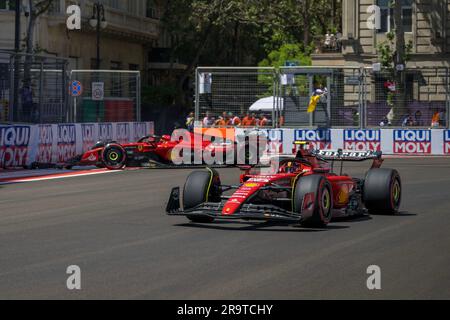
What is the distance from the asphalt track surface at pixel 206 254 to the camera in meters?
9.07

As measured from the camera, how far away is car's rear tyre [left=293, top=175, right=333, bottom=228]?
13312 millimetres

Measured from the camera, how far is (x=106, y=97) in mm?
33188

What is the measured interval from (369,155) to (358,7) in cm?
3367

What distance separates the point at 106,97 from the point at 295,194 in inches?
800

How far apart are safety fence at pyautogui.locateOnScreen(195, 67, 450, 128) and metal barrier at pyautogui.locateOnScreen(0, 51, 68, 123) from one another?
698 centimetres

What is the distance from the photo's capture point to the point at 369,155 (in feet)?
51.4

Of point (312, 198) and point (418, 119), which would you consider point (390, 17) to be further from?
point (312, 198)

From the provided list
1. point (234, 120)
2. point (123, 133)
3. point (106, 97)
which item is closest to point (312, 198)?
point (123, 133)

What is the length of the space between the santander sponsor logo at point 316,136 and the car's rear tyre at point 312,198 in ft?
68.4

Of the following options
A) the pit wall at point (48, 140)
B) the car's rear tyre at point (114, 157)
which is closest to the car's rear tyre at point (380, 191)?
the car's rear tyre at point (114, 157)

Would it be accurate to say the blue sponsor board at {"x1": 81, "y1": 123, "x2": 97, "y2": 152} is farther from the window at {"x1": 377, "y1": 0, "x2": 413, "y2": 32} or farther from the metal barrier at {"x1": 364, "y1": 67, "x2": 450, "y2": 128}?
the window at {"x1": 377, "y1": 0, "x2": 413, "y2": 32}

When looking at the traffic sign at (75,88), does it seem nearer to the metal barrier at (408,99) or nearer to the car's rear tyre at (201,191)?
the metal barrier at (408,99)
